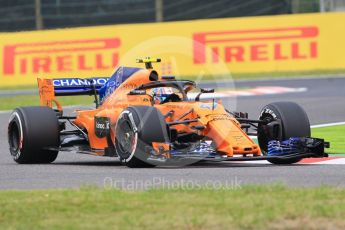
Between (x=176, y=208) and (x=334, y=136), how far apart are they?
30.2 feet

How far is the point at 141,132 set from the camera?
12188 millimetres

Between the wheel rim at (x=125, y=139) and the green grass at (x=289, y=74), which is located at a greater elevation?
the green grass at (x=289, y=74)

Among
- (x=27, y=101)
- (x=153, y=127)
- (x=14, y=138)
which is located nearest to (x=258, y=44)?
(x=27, y=101)

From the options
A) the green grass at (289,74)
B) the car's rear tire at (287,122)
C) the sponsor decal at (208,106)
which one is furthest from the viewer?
the green grass at (289,74)

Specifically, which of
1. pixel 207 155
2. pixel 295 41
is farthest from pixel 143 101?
pixel 295 41

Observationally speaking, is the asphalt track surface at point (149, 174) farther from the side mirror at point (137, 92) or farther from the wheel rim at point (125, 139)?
the side mirror at point (137, 92)

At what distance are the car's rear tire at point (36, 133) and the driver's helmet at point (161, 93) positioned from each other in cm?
137

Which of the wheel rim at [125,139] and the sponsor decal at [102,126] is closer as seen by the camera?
the wheel rim at [125,139]

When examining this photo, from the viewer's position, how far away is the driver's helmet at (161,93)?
13.6 m

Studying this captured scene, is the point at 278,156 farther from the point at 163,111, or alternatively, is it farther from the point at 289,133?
the point at 163,111

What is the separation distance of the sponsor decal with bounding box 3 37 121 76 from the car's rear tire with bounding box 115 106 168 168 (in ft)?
62.0

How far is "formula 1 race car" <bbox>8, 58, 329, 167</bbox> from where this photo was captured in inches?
484

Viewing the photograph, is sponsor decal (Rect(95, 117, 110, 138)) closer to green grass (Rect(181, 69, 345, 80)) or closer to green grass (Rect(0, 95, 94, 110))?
green grass (Rect(0, 95, 94, 110))

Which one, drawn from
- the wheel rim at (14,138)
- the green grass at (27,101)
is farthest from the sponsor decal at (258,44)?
the wheel rim at (14,138)
